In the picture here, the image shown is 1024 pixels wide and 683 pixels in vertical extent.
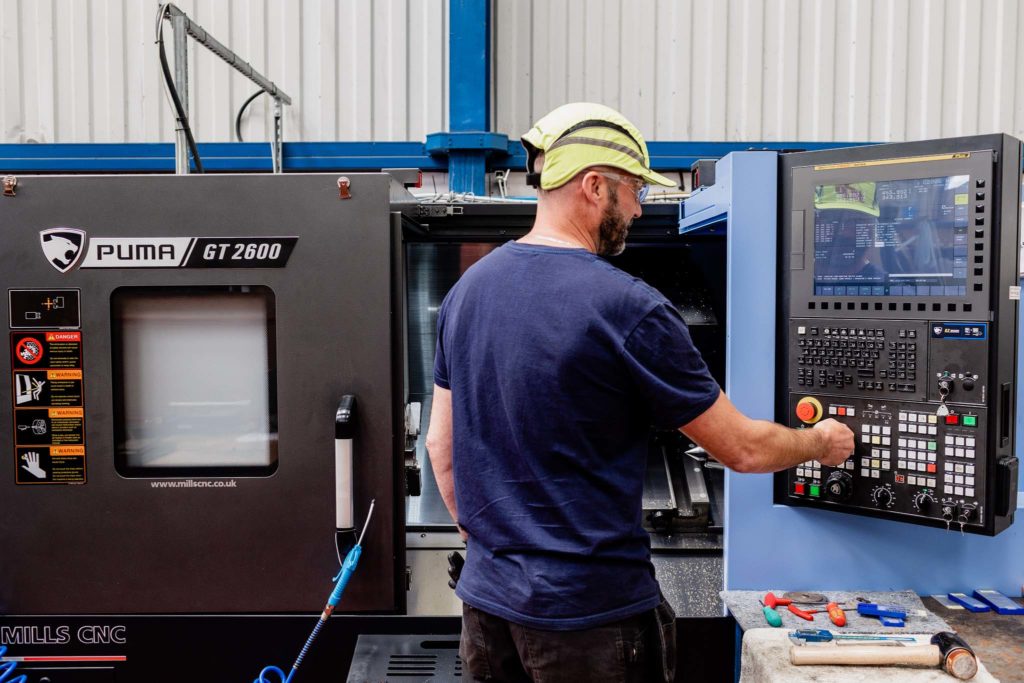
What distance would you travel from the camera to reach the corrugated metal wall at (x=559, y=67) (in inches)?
127

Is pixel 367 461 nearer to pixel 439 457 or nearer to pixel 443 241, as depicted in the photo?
pixel 439 457

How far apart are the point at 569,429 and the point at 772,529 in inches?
28.9

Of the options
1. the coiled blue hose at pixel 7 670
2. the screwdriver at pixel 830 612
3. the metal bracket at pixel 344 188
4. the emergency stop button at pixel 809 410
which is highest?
the metal bracket at pixel 344 188

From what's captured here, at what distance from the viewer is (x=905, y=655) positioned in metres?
1.27

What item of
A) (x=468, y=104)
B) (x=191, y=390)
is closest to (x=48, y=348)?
(x=191, y=390)

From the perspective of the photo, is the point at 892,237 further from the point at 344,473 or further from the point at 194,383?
the point at 194,383

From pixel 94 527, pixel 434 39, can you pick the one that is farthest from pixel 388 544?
pixel 434 39

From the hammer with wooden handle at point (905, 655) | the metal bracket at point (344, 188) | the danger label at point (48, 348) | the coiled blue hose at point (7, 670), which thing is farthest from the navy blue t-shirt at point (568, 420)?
the coiled blue hose at point (7, 670)

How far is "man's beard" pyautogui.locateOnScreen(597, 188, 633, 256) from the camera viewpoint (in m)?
1.25

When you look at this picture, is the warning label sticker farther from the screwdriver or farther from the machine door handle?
the screwdriver

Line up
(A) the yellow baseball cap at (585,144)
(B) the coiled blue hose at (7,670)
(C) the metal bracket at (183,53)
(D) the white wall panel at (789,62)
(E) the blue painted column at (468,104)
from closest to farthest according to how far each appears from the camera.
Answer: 1. (A) the yellow baseball cap at (585,144)
2. (B) the coiled blue hose at (7,670)
3. (C) the metal bracket at (183,53)
4. (E) the blue painted column at (468,104)
5. (D) the white wall panel at (789,62)

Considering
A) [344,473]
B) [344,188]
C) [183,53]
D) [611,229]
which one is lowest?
[344,473]

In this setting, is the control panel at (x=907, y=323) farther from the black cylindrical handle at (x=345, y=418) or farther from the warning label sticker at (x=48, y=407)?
the warning label sticker at (x=48, y=407)

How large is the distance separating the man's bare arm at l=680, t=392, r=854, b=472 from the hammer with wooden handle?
12.6 inches
